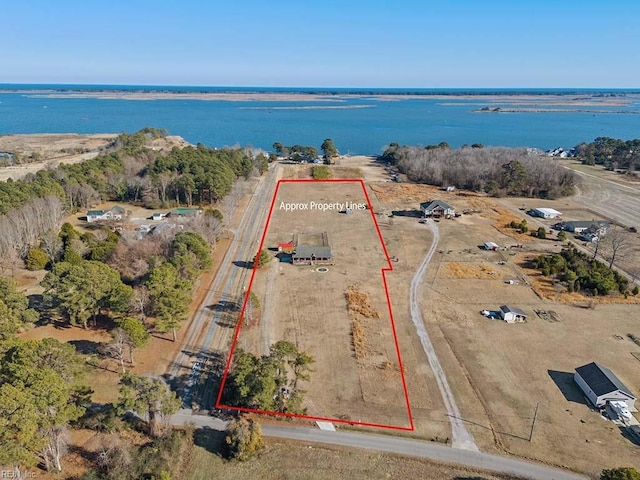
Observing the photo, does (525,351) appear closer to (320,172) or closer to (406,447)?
(406,447)

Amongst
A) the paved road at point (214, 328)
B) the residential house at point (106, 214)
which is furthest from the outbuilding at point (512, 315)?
the residential house at point (106, 214)

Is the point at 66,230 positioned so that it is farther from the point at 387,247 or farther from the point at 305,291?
the point at 387,247

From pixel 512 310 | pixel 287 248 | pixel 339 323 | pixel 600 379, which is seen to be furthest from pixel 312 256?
pixel 600 379

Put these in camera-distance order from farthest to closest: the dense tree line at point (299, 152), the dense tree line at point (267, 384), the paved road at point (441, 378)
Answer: the dense tree line at point (299, 152) → the dense tree line at point (267, 384) → the paved road at point (441, 378)

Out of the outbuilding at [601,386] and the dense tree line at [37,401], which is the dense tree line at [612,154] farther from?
the dense tree line at [37,401]

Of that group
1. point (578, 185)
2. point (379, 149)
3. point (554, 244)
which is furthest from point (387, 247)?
point (379, 149)
